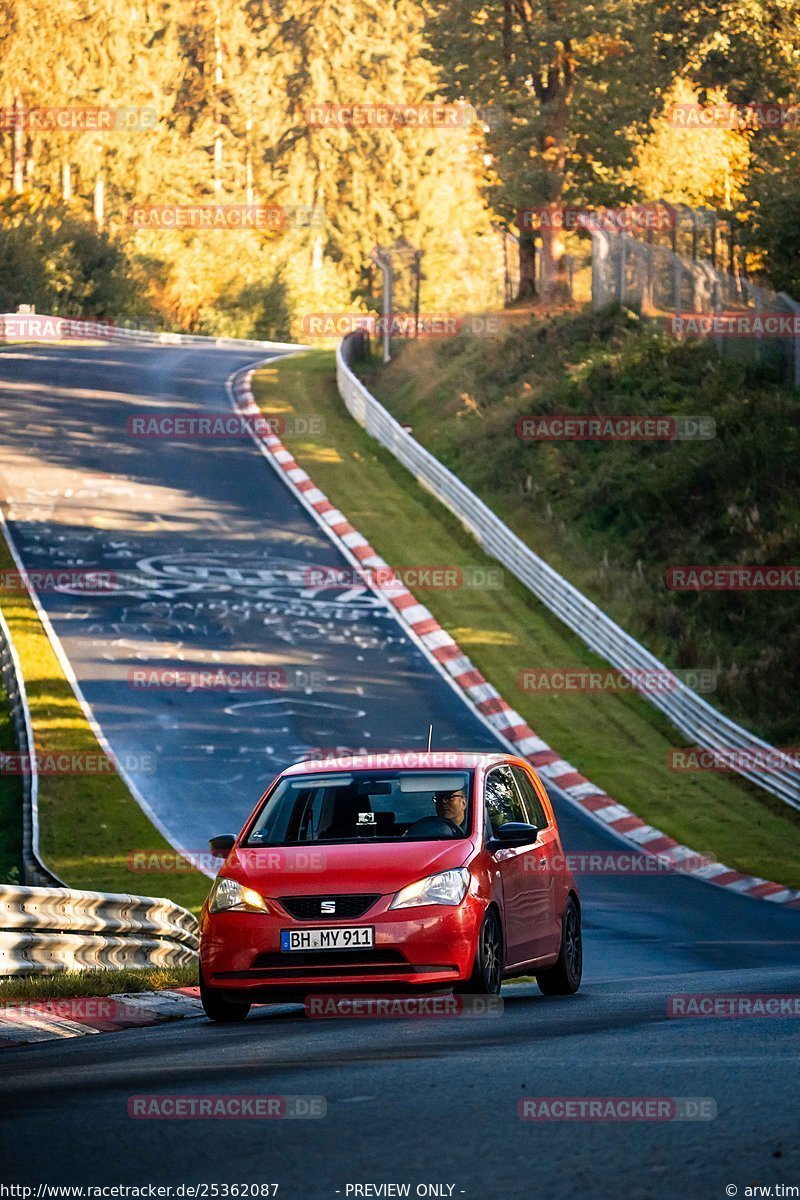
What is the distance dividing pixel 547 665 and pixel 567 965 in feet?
55.3

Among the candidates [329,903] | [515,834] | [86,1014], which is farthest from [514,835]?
[86,1014]

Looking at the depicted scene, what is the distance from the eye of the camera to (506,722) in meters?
26.2

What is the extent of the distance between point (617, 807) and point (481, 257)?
8532cm

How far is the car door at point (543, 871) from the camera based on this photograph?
11.8 m

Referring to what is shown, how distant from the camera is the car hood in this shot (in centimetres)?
1063

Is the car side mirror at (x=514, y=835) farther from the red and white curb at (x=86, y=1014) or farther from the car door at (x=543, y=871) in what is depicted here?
the red and white curb at (x=86, y=1014)

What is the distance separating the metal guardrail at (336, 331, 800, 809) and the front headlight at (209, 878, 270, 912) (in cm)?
1416

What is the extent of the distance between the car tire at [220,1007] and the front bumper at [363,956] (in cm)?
15

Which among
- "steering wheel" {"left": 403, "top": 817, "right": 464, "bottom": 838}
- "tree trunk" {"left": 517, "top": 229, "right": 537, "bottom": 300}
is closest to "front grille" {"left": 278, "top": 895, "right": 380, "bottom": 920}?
"steering wheel" {"left": 403, "top": 817, "right": 464, "bottom": 838}

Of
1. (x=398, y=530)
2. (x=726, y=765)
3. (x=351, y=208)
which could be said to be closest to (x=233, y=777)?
(x=726, y=765)

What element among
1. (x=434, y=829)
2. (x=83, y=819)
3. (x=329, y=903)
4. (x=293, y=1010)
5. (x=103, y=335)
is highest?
(x=103, y=335)

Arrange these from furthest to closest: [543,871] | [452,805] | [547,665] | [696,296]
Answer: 1. [696,296]
2. [547,665]
3. [543,871]
4. [452,805]

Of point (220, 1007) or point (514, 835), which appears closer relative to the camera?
point (220, 1007)

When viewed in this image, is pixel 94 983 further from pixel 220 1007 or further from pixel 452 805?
pixel 452 805
